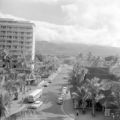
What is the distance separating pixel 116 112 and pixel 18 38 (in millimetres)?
52761

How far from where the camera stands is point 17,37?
68062 mm

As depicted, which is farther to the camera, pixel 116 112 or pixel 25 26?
pixel 25 26

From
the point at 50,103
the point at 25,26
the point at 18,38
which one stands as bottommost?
the point at 50,103

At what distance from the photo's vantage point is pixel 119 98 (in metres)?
23.4

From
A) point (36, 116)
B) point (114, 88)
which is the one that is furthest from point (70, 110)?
point (114, 88)

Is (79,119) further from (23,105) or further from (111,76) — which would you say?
(111,76)

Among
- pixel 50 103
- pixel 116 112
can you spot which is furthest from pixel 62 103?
pixel 116 112

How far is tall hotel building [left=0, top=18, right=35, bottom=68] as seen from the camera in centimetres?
6706

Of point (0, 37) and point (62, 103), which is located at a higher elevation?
point (0, 37)

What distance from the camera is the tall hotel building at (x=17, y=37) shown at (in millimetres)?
67062

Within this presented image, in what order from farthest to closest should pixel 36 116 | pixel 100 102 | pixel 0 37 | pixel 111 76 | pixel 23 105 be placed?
pixel 0 37 < pixel 111 76 < pixel 23 105 < pixel 100 102 < pixel 36 116

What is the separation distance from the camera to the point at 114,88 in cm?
2578

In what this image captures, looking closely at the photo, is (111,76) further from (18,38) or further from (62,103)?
(18,38)

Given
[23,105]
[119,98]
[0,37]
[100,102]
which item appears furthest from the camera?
[0,37]
